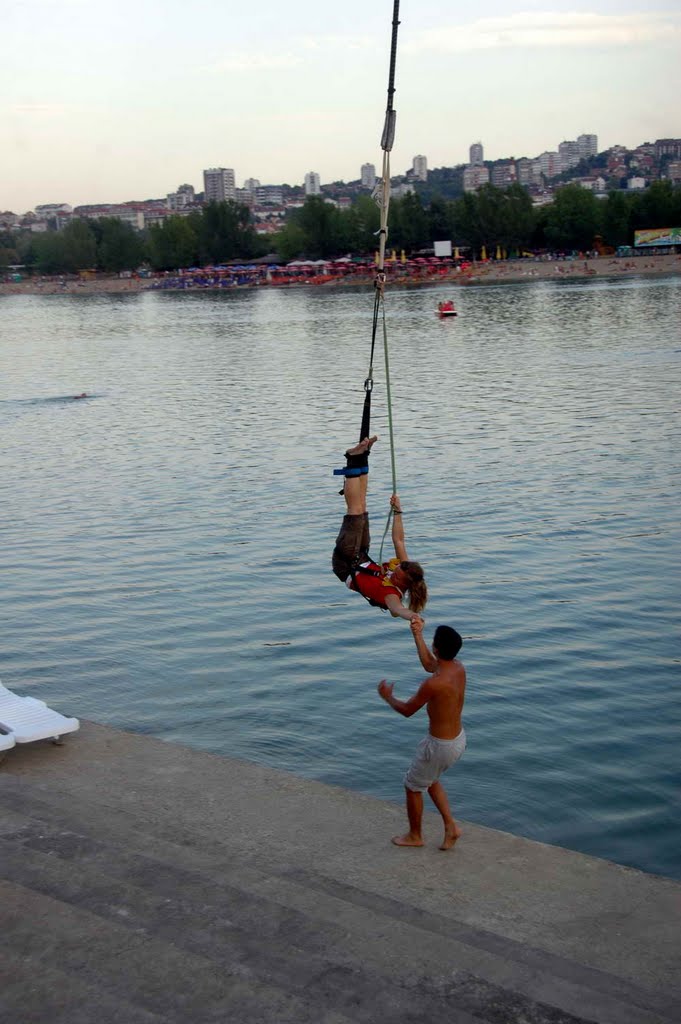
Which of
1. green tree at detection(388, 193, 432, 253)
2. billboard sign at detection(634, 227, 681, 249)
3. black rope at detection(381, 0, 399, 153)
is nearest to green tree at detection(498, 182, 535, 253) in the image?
green tree at detection(388, 193, 432, 253)

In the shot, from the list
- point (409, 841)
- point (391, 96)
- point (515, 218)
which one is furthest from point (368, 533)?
point (515, 218)

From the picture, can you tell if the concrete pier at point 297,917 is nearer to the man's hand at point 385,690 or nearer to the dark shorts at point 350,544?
the man's hand at point 385,690

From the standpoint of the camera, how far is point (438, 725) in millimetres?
8664

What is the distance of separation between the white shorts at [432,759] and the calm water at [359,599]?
8.21ft

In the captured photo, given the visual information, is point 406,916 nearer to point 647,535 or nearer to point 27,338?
point 647,535

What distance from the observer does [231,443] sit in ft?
117

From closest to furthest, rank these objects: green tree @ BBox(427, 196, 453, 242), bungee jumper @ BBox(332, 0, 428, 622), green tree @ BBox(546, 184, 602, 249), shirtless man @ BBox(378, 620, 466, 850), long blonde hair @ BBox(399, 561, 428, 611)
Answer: shirtless man @ BBox(378, 620, 466, 850) < long blonde hair @ BBox(399, 561, 428, 611) < bungee jumper @ BBox(332, 0, 428, 622) < green tree @ BBox(546, 184, 602, 249) < green tree @ BBox(427, 196, 453, 242)

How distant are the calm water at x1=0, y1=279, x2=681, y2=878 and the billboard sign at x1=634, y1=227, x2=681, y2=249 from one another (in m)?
124

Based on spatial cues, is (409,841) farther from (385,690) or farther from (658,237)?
(658,237)

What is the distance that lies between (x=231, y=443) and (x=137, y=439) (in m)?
3.83

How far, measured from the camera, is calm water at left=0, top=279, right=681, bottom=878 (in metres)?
12.8

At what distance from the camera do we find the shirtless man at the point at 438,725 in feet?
28.2

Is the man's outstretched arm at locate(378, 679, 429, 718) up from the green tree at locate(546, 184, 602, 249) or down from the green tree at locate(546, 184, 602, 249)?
down

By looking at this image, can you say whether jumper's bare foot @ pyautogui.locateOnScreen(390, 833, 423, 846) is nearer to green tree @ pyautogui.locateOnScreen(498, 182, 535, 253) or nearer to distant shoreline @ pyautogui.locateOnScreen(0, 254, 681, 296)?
distant shoreline @ pyautogui.locateOnScreen(0, 254, 681, 296)
